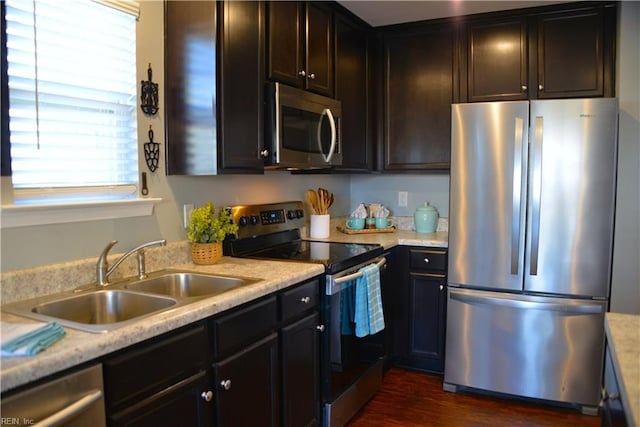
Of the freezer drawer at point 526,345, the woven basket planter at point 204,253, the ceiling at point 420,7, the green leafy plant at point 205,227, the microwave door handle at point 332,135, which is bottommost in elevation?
the freezer drawer at point 526,345

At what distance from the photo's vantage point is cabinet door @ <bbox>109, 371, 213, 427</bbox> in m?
1.32

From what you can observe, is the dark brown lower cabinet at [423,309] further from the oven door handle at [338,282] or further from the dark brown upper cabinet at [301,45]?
the dark brown upper cabinet at [301,45]

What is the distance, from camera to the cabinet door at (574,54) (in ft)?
9.80

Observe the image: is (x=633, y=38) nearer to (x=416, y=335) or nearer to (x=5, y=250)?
(x=416, y=335)

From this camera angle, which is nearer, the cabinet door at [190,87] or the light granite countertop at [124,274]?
the light granite countertop at [124,274]

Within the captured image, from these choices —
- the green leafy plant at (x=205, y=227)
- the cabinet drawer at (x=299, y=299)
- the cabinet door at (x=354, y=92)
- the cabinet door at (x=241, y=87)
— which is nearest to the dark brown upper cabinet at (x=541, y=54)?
the cabinet door at (x=354, y=92)

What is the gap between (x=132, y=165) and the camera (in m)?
2.06

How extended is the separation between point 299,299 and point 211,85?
0.98m

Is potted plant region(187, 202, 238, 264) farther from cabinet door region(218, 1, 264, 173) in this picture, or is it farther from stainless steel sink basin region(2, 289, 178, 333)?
stainless steel sink basin region(2, 289, 178, 333)

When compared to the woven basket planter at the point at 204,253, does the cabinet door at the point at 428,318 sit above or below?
below

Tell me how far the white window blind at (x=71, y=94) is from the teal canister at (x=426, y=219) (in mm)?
2111

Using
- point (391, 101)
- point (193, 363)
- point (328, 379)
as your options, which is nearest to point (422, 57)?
point (391, 101)

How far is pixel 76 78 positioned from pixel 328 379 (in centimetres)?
170

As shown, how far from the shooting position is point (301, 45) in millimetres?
2619
